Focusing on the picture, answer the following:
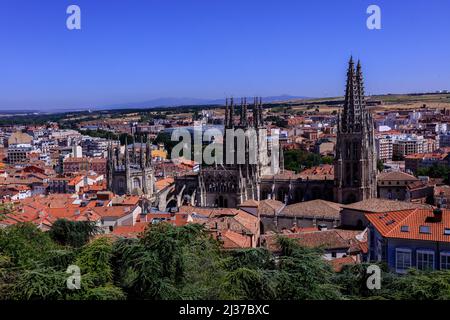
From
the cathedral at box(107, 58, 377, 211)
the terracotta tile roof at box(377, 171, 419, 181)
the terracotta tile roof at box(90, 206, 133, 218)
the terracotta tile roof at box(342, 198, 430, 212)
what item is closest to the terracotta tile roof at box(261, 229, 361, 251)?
the terracotta tile roof at box(342, 198, 430, 212)

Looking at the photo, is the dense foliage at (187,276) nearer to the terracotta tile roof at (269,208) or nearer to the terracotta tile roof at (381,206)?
the terracotta tile roof at (381,206)

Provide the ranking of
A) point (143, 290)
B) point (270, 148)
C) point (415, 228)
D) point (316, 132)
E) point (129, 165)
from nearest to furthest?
point (143, 290) → point (415, 228) → point (129, 165) → point (270, 148) → point (316, 132)

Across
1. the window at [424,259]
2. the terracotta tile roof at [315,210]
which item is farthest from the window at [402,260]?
the terracotta tile roof at [315,210]

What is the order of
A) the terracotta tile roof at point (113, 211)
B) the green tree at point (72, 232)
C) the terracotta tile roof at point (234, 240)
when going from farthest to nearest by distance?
1. the terracotta tile roof at point (113, 211)
2. the green tree at point (72, 232)
3. the terracotta tile roof at point (234, 240)

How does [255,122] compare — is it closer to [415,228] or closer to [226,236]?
[226,236]

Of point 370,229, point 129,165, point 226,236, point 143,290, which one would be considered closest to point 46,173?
point 129,165
